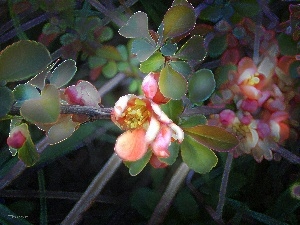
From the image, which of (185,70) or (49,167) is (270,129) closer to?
(185,70)

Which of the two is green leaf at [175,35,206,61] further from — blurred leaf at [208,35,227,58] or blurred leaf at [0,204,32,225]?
blurred leaf at [0,204,32,225]

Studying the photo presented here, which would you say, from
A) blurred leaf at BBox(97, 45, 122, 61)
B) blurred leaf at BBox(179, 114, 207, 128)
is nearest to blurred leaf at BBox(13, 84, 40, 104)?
blurred leaf at BBox(179, 114, 207, 128)

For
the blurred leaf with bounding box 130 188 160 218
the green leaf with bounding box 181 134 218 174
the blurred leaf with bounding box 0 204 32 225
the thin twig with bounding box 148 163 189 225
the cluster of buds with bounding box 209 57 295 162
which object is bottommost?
the blurred leaf with bounding box 130 188 160 218

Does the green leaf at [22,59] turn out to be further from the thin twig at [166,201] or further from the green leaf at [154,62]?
the thin twig at [166,201]

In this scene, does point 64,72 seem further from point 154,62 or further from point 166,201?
point 166,201

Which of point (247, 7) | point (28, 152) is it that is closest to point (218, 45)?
point (247, 7)
